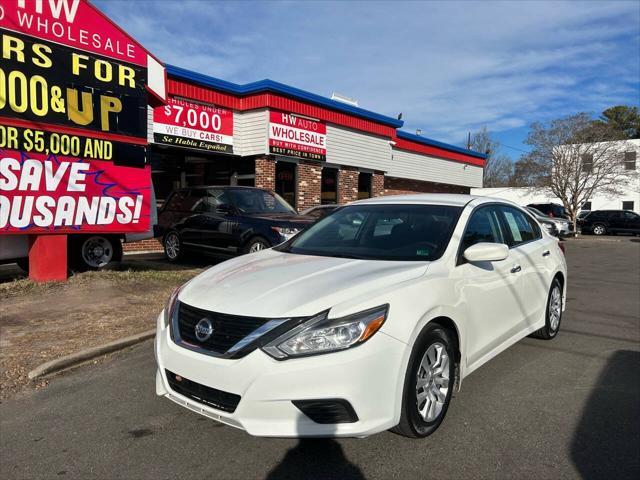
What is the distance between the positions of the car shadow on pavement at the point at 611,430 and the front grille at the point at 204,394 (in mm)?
2033

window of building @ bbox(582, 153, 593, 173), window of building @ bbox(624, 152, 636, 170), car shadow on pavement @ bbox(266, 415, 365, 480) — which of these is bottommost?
car shadow on pavement @ bbox(266, 415, 365, 480)

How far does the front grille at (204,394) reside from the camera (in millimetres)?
2751

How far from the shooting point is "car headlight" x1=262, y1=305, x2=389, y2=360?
2.66 meters

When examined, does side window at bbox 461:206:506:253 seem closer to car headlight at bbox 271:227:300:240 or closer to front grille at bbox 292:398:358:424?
front grille at bbox 292:398:358:424

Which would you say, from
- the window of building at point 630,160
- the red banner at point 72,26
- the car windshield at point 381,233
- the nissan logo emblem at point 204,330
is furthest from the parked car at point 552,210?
the nissan logo emblem at point 204,330

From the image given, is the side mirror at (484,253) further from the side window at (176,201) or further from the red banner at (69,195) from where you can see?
the side window at (176,201)

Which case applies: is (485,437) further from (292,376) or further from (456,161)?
(456,161)

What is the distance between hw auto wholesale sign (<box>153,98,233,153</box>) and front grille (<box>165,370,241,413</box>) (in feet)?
34.1

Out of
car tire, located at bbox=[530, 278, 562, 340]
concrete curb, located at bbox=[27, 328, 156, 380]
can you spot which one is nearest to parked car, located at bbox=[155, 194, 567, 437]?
car tire, located at bbox=[530, 278, 562, 340]

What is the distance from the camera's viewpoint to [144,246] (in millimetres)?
13359

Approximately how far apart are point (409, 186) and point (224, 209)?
16.2m

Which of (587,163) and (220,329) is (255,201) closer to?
(220,329)

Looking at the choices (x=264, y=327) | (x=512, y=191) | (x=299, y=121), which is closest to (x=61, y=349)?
(x=264, y=327)

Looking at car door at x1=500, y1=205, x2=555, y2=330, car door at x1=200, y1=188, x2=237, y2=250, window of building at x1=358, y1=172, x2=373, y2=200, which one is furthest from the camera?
window of building at x1=358, y1=172, x2=373, y2=200
